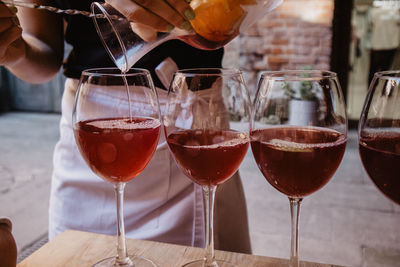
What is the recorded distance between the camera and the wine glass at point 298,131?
562 mm

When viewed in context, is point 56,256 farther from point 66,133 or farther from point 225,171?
point 66,133

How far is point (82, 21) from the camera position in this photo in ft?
3.64

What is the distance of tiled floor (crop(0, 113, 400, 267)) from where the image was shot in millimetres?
2348

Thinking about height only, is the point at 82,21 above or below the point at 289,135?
above

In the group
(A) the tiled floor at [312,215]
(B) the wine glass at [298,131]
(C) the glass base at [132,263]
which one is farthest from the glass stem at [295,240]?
(A) the tiled floor at [312,215]

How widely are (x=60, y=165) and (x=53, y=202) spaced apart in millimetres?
116

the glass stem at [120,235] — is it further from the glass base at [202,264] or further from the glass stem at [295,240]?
the glass stem at [295,240]

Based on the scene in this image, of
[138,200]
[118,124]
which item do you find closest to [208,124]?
[118,124]

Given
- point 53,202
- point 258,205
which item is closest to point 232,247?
point 53,202

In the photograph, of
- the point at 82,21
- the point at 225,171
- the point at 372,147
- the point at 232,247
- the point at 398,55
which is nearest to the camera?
the point at 372,147

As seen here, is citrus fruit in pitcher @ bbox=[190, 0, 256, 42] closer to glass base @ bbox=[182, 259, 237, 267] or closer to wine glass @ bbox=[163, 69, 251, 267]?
wine glass @ bbox=[163, 69, 251, 267]

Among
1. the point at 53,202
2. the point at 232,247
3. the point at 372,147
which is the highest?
the point at 372,147

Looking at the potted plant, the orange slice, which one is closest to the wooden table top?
the potted plant

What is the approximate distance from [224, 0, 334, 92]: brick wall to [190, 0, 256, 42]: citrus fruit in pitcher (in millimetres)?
3885
